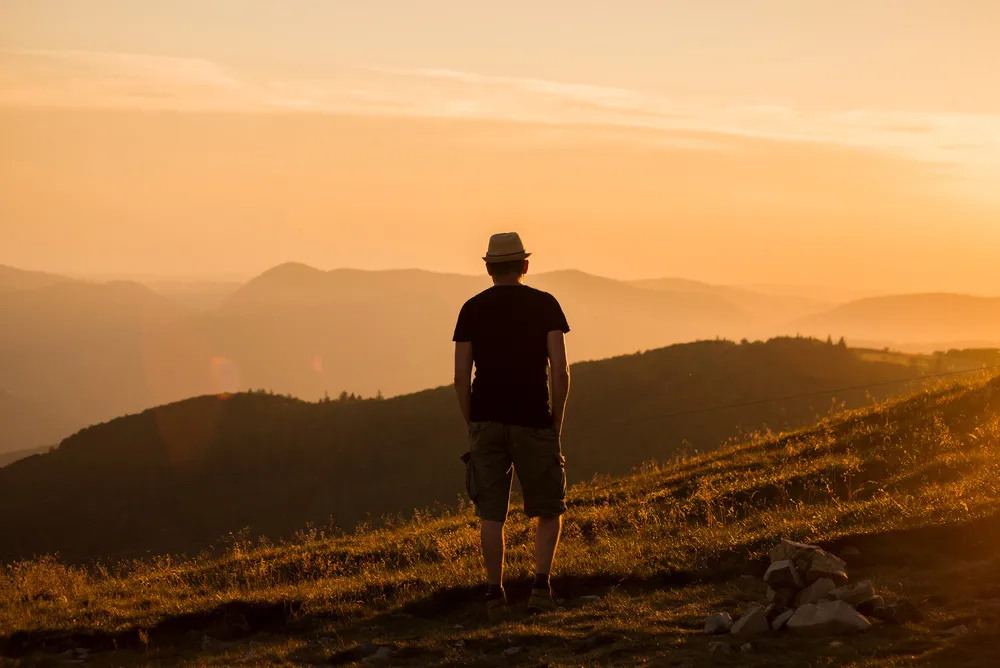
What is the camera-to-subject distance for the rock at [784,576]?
6320 mm

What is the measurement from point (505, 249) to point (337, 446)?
183 ft

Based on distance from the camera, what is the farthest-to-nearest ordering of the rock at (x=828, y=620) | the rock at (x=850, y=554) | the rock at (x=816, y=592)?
the rock at (x=850, y=554) < the rock at (x=816, y=592) < the rock at (x=828, y=620)

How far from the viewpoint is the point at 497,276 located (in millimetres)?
6703

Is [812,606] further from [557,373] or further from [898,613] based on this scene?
[557,373]

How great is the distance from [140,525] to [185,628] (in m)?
47.9

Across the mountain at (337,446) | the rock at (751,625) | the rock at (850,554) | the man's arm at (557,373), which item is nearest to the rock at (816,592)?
the rock at (751,625)

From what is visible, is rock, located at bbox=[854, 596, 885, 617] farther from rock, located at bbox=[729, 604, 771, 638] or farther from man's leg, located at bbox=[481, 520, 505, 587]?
man's leg, located at bbox=[481, 520, 505, 587]

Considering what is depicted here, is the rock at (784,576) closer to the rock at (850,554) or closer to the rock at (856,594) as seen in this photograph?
the rock at (856,594)

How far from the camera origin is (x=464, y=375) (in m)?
6.60

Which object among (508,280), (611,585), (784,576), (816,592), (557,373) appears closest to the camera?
(816,592)

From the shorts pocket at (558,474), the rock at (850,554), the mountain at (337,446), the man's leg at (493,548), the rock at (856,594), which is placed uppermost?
the shorts pocket at (558,474)

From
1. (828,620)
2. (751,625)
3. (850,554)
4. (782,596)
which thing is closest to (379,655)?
(751,625)

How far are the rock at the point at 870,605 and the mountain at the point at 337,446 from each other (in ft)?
124

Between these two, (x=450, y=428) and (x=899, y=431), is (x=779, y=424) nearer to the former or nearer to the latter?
(x=450, y=428)
